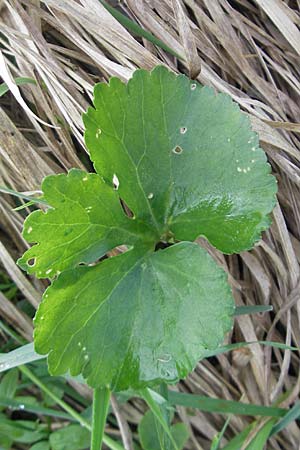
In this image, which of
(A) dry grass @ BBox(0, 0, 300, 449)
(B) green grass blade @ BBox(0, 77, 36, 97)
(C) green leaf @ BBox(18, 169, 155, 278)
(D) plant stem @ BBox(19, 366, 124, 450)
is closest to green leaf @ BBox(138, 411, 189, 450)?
(D) plant stem @ BBox(19, 366, 124, 450)

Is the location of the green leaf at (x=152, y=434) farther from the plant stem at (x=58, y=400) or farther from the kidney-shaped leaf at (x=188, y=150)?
the kidney-shaped leaf at (x=188, y=150)

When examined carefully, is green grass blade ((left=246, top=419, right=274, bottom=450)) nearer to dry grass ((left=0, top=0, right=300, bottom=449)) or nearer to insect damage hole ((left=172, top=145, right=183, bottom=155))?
dry grass ((left=0, top=0, right=300, bottom=449))

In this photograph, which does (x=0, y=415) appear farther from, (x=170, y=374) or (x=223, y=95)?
(x=223, y=95)

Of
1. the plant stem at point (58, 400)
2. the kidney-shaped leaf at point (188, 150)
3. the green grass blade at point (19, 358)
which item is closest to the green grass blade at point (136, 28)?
the kidney-shaped leaf at point (188, 150)

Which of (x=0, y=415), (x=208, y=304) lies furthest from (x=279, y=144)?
(x=0, y=415)

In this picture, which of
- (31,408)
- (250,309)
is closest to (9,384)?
(31,408)
